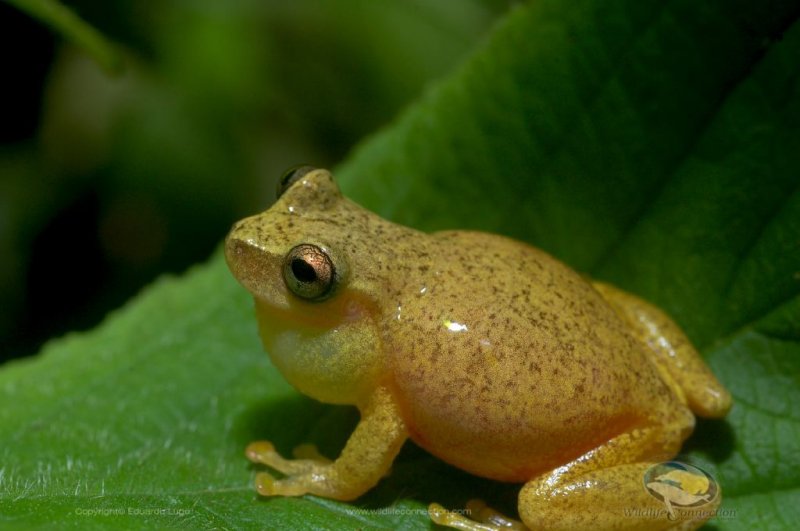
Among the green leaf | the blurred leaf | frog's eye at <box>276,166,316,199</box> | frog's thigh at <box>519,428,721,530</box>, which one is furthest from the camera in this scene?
the blurred leaf

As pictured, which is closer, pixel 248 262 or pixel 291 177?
pixel 248 262

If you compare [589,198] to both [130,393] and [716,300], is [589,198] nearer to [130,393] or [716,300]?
[716,300]

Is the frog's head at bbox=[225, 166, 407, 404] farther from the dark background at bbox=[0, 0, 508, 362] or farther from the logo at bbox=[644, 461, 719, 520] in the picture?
the dark background at bbox=[0, 0, 508, 362]

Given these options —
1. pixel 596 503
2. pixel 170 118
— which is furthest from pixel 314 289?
pixel 170 118

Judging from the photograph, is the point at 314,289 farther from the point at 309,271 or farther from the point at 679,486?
the point at 679,486

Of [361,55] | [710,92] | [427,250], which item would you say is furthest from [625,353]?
[361,55]

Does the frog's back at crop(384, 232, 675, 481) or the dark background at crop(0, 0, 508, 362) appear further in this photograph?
the dark background at crop(0, 0, 508, 362)

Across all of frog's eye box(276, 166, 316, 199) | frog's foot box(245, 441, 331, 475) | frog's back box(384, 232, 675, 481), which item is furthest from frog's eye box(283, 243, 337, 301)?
frog's foot box(245, 441, 331, 475)
